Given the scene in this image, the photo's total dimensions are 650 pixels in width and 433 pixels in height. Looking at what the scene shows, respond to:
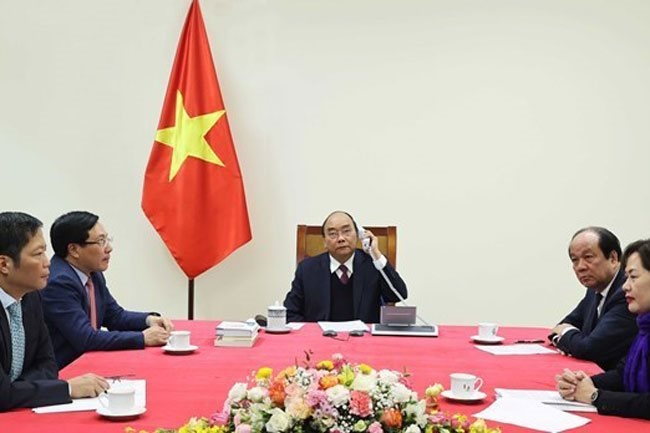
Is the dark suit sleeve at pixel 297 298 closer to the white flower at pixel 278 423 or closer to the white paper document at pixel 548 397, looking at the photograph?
the white paper document at pixel 548 397

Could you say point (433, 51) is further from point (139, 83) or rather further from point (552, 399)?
point (552, 399)

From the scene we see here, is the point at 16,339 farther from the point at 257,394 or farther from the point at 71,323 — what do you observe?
the point at 257,394

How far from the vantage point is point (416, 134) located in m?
4.54

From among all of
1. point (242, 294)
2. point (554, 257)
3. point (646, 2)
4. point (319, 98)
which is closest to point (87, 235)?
point (242, 294)

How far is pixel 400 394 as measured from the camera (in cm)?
133

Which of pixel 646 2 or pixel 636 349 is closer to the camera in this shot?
pixel 636 349

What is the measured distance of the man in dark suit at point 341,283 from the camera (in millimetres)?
3852

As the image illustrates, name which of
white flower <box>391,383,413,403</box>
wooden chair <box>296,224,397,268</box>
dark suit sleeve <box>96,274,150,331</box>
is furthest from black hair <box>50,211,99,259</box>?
white flower <box>391,383,413,403</box>

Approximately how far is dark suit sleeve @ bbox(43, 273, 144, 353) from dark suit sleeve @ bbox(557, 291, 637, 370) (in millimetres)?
1653

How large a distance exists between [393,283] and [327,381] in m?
2.53

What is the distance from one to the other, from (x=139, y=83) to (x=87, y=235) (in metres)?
1.79

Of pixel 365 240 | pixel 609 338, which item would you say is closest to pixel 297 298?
pixel 365 240

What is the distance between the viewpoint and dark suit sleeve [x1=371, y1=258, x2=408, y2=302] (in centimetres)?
382

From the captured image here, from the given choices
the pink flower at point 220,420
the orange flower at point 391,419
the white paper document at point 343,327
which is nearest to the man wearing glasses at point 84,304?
the white paper document at point 343,327
